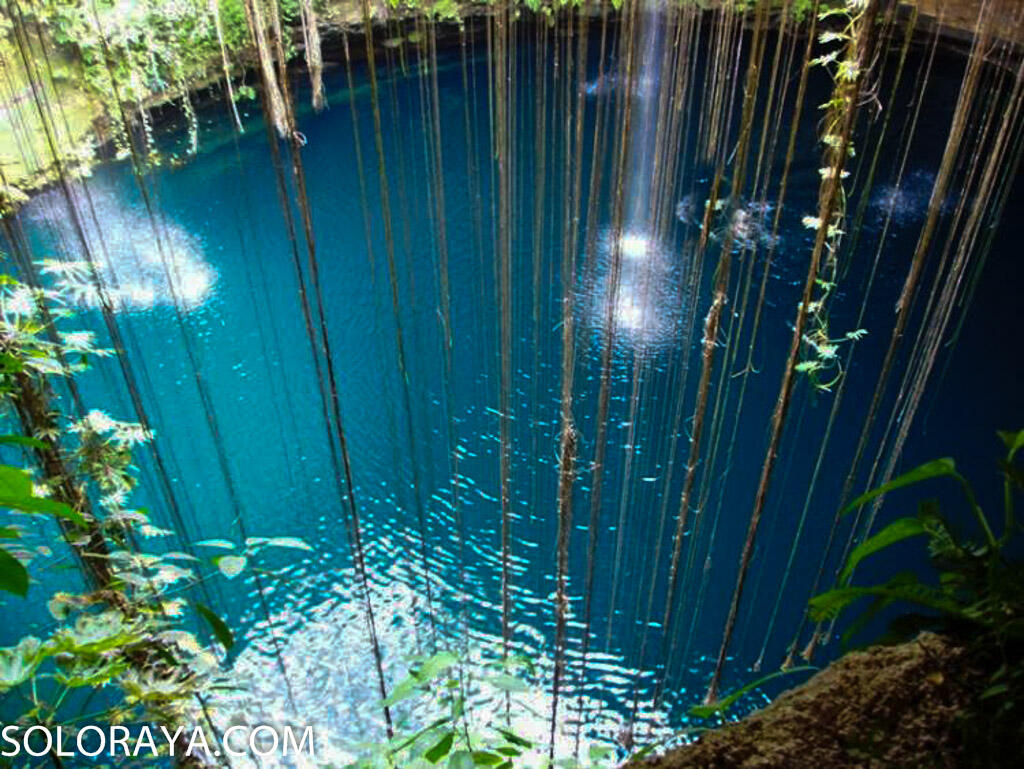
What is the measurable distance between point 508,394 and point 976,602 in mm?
2812

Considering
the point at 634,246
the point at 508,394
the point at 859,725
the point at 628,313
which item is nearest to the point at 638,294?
the point at 628,313

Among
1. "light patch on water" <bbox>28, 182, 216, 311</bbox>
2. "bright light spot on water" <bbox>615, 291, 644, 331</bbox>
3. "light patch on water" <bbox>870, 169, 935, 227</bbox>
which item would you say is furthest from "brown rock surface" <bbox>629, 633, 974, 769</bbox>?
"light patch on water" <bbox>870, 169, 935, 227</bbox>

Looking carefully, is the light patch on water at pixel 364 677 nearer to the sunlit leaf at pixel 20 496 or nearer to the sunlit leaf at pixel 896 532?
the sunlit leaf at pixel 896 532

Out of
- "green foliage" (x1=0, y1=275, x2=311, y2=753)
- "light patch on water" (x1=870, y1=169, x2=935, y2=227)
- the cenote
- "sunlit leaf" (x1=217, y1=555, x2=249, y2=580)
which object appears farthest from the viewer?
"light patch on water" (x1=870, y1=169, x2=935, y2=227)

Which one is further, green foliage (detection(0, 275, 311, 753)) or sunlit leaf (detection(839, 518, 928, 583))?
green foliage (detection(0, 275, 311, 753))

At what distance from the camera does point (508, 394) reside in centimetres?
358

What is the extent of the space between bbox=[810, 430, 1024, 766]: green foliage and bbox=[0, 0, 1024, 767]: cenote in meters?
0.03

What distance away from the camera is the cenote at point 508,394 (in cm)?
217

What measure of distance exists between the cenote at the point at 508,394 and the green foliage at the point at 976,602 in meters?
0.03

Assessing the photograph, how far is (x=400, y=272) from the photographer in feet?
22.1

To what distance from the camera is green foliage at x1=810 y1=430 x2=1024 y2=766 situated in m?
0.72

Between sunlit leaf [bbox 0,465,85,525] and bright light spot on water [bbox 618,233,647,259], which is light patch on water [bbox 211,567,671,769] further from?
bright light spot on water [bbox 618,233,647,259]

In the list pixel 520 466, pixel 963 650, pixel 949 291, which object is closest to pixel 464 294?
pixel 520 466

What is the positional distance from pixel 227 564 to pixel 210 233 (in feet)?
24.2
